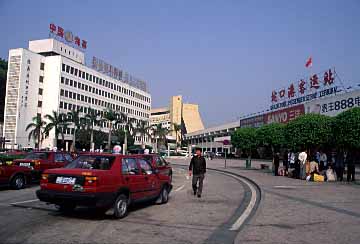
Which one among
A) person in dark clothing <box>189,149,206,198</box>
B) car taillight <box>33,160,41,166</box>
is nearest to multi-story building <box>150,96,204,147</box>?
car taillight <box>33,160,41,166</box>

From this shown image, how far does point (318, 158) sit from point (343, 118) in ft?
15.2

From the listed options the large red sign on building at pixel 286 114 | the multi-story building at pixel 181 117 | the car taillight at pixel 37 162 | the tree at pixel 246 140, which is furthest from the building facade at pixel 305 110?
the multi-story building at pixel 181 117

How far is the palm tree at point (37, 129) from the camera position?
68.1m

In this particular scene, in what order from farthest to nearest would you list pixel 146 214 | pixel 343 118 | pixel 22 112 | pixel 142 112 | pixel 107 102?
pixel 142 112 → pixel 107 102 → pixel 22 112 → pixel 343 118 → pixel 146 214

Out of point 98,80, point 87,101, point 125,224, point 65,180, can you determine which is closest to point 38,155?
point 65,180

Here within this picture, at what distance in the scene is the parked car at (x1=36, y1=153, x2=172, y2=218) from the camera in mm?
8016

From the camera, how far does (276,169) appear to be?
25.2m

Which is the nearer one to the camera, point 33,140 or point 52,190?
point 52,190

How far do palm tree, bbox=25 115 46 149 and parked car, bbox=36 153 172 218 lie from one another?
62733 mm

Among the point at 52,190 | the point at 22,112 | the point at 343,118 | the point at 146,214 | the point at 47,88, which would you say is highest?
the point at 47,88

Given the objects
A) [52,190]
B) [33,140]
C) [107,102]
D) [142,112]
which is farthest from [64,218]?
[142,112]

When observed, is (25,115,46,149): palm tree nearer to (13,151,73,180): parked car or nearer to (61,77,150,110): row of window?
(61,77,150,110): row of window

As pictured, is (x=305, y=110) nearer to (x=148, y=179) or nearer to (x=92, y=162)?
(x=148, y=179)

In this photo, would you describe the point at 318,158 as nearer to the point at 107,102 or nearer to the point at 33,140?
the point at 33,140
